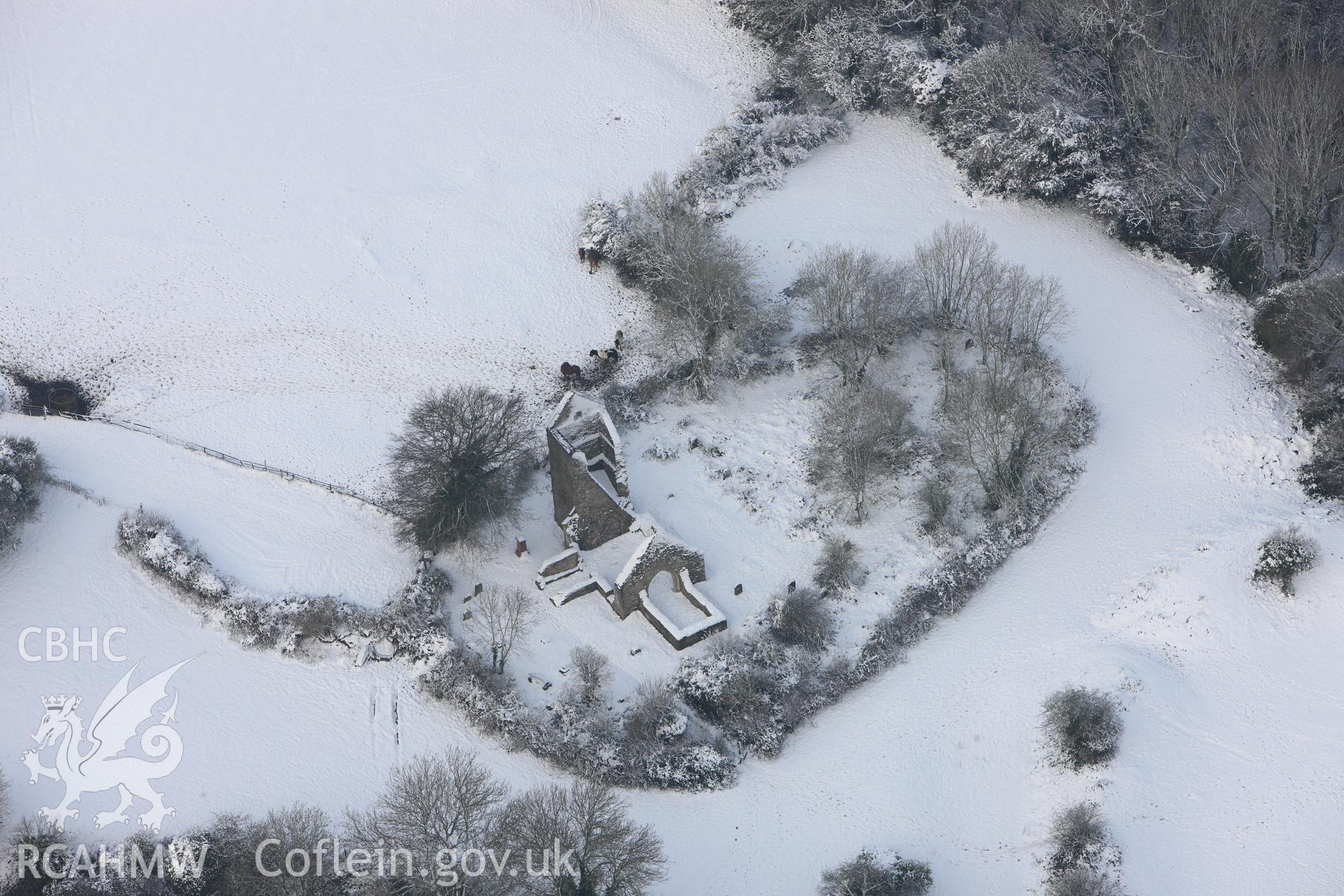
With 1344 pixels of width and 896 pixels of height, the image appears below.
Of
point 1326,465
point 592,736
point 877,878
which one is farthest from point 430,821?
point 1326,465

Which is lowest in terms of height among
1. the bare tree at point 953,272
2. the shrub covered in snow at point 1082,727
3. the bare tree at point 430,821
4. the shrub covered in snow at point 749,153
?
the bare tree at point 430,821

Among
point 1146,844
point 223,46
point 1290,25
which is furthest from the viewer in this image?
point 223,46

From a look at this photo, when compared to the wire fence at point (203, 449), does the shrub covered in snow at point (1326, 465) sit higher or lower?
higher

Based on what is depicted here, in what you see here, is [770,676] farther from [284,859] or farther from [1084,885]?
[284,859]

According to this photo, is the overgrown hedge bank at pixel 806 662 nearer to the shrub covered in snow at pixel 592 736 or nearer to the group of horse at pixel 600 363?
the shrub covered in snow at pixel 592 736

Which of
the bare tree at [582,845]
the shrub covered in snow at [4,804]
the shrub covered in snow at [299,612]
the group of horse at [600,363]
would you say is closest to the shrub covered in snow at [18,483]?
the shrub covered in snow at [299,612]

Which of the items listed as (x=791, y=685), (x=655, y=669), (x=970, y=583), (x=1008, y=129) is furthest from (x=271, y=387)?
(x=1008, y=129)

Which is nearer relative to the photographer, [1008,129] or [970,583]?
[970,583]

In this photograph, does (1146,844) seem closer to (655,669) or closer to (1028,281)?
(655,669)
